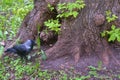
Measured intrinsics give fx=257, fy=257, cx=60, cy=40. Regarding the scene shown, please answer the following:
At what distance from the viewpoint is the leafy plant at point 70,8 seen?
14.2ft

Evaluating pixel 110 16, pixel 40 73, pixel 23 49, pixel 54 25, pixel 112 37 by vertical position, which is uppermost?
pixel 110 16

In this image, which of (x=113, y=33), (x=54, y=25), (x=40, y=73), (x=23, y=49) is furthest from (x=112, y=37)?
(x=23, y=49)

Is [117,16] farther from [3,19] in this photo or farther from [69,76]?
[3,19]

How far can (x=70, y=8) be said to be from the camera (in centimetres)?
433

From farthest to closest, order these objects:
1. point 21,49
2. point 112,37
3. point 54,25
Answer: point 54,25 → point 21,49 → point 112,37

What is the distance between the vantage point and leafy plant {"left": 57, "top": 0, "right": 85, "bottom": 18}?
434 cm

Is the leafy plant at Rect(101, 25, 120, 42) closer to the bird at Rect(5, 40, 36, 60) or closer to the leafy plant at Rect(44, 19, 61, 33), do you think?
the leafy plant at Rect(44, 19, 61, 33)

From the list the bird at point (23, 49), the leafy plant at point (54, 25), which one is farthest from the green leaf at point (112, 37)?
the bird at point (23, 49)

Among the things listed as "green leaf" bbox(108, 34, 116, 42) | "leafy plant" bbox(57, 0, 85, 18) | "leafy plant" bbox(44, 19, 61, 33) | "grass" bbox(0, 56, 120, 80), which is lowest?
"grass" bbox(0, 56, 120, 80)

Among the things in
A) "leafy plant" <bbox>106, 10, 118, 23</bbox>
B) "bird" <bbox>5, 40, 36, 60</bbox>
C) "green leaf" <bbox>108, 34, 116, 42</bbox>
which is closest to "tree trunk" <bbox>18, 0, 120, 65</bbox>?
"leafy plant" <bbox>106, 10, 118, 23</bbox>

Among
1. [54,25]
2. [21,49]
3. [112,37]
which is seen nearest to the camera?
[112,37]

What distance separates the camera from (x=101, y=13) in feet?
14.3

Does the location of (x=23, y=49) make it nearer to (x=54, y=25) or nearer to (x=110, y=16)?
(x=54, y=25)

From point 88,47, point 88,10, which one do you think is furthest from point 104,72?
point 88,10
